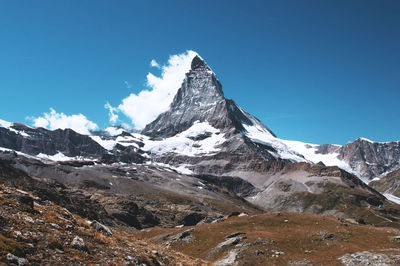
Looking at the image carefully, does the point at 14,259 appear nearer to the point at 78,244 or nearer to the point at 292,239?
the point at 78,244

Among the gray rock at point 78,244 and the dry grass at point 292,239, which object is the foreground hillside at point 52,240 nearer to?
the gray rock at point 78,244

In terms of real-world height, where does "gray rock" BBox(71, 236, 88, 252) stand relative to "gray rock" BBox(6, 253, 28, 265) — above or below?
above

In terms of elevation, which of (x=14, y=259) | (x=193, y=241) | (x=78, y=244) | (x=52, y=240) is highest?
(x=52, y=240)

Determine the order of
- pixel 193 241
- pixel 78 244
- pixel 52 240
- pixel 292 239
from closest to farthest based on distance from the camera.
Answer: pixel 52 240 → pixel 78 244 → pixel 292 239 → pixel 193 241

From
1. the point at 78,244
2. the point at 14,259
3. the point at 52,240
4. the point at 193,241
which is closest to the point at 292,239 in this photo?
the point at 193,241

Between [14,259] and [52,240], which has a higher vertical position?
[52,240]

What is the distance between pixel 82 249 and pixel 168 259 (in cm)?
Answer: 1020

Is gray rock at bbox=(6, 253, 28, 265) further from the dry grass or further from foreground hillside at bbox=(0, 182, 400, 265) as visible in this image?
the dry grass

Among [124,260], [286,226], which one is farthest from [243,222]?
[124,260]

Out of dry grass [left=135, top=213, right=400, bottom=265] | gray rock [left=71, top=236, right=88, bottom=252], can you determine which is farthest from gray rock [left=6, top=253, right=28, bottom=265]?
dry grass [left=135, top=213, right=400, bottom=265]

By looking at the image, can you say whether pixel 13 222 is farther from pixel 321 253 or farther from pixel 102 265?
pixel 321 253

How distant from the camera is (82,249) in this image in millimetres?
20656

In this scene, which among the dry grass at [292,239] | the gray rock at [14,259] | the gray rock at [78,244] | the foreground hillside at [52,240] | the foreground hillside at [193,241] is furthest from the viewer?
the dry grass at [292,239]

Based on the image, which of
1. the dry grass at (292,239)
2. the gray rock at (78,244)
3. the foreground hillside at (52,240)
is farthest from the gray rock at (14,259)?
the dry grass at (292,239)
